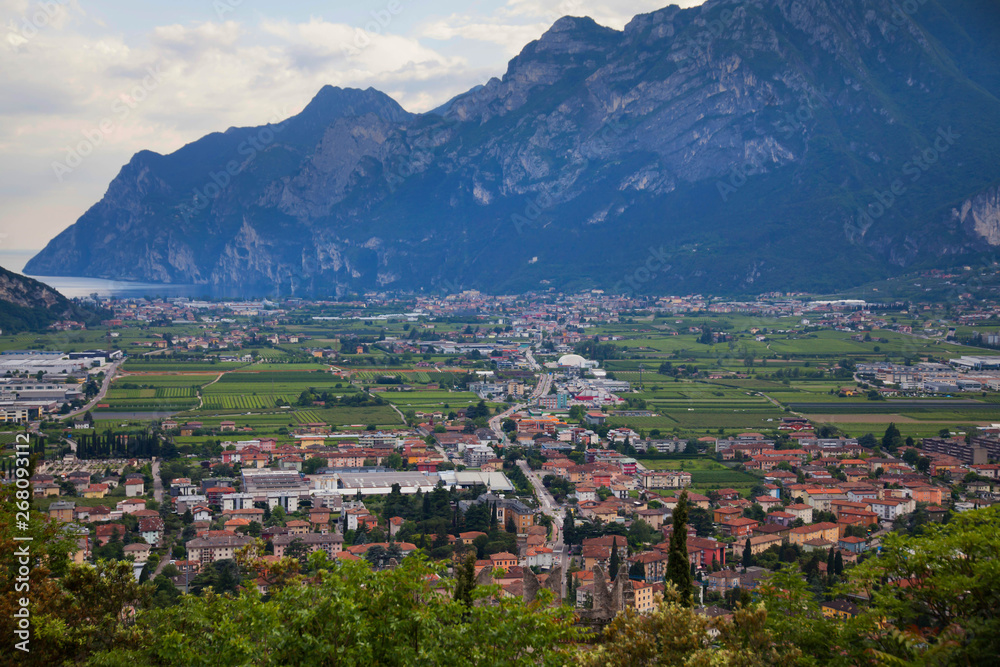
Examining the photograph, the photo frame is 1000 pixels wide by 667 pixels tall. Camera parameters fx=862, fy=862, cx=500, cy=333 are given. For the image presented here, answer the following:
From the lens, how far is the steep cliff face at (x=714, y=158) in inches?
A: 5044

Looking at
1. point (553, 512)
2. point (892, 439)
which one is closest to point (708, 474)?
point (553, 512)

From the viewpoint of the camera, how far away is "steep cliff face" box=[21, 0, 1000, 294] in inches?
5044

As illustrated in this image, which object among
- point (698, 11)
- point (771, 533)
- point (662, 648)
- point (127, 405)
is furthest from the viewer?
point (698, 11)

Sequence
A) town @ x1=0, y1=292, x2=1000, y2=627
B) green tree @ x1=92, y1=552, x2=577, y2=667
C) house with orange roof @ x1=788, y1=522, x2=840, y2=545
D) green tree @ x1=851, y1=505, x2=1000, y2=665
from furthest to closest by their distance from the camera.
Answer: house with orange roof @ x1=788, y1=522, x2=840, y2=545
town @ x1=0, y1=292, x2=1000, y2=627
green tree @ x1=92, y1=552, x2=577, y2=667
green tree @ x1=851, y1=505, x2=1000, y2=665

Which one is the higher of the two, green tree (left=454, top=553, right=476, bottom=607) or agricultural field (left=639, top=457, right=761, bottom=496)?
green tree (left=454, top=553, right=476, bottom=607)

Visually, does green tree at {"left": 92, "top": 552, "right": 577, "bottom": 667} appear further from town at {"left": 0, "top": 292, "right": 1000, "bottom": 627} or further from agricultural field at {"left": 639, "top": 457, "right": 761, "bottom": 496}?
agricultural field at {"left": 639, "top": 457, "right": 761, "bottom": 496}

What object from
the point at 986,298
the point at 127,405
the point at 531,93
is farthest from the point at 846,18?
the point at 127,405

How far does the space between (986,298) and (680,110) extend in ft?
238

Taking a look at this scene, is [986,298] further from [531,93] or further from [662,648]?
[531,93]

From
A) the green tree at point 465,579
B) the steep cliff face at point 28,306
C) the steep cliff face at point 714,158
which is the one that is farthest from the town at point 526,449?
the steep cliff face at point 714,158

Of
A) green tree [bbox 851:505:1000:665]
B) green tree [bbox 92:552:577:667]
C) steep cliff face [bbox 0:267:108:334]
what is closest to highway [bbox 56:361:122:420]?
steep cliff face [bbox 0:267:108:334]

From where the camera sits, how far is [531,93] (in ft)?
600

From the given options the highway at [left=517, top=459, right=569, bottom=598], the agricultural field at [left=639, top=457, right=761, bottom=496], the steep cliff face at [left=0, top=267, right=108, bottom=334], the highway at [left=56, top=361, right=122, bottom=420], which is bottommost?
→ the highway at [left=517, top=459, right=569, bottom=598]

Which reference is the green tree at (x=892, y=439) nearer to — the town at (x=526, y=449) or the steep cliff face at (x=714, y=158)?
the town at (x=526, y=449)
